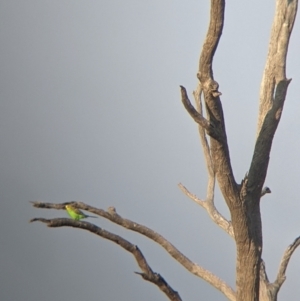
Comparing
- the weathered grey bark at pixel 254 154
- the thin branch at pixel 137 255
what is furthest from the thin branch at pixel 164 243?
the weathered grey bark at pixel 254 154

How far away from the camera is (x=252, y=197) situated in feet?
12.4

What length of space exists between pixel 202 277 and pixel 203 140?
58.3 inches

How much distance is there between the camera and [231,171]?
3.61m

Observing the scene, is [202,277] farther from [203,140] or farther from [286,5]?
[286,5]

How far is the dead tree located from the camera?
326 cm

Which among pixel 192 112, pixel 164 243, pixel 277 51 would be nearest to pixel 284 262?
pixel 164 243

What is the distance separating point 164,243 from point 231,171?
880 mm

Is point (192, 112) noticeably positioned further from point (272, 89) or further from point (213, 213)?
point (213, 213)

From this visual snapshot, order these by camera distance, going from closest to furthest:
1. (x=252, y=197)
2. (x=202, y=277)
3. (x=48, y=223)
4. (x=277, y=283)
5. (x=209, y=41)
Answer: (x=209, y=41) < (x=48, y=223) < (x=252, y=197) < (x=202, y=277) < (x=277, y=283)

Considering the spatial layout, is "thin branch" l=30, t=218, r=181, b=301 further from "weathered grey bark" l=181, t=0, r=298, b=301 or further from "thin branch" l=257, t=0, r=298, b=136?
"thin branch" l=257, t=0, r=298, b=136

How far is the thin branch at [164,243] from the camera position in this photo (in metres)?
3.81

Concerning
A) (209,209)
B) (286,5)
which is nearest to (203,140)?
(209,209)

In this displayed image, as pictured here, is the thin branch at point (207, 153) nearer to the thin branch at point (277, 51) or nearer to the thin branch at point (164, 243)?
the thin branch at point (164, 243)

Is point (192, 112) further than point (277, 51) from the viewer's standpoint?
No
